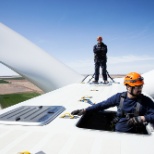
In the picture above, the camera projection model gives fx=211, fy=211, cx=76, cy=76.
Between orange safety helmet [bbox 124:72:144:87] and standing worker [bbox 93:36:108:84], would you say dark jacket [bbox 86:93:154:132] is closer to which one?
orange safety helmet [bbox 124:72:144:87]

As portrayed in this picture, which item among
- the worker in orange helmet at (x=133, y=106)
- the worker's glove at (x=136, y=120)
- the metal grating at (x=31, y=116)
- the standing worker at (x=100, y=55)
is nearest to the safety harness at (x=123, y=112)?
the worker in orange helmet at (x=133, y=106)

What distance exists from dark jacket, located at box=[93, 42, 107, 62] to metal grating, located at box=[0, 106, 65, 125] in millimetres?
5958

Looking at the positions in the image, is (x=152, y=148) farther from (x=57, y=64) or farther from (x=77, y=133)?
(x=57, y=64)

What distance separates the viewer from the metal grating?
3285mm

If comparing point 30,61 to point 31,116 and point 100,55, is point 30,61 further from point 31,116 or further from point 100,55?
point 31,116

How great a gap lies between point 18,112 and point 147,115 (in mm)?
2268

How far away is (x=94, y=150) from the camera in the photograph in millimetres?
2324

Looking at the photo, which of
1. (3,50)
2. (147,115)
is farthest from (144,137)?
(3,50)

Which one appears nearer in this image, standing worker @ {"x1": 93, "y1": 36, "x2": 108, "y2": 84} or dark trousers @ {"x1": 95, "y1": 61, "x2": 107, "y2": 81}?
standing worker @ {"x1": 93, "y1": 36, "x2": 108, "y2": 84}

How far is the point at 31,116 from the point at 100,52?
22.3 ft

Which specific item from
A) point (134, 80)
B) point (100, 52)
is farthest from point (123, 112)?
point (100, 52)

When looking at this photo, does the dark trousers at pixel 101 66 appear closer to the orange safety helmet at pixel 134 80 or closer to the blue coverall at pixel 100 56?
the blue coverall at pixel 100 56

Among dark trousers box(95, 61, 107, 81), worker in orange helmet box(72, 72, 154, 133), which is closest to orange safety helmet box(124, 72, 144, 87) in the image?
worker in orange helmet box(72, 72, 154, 133)

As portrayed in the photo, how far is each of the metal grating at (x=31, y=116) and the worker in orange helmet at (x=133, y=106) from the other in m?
0.49
